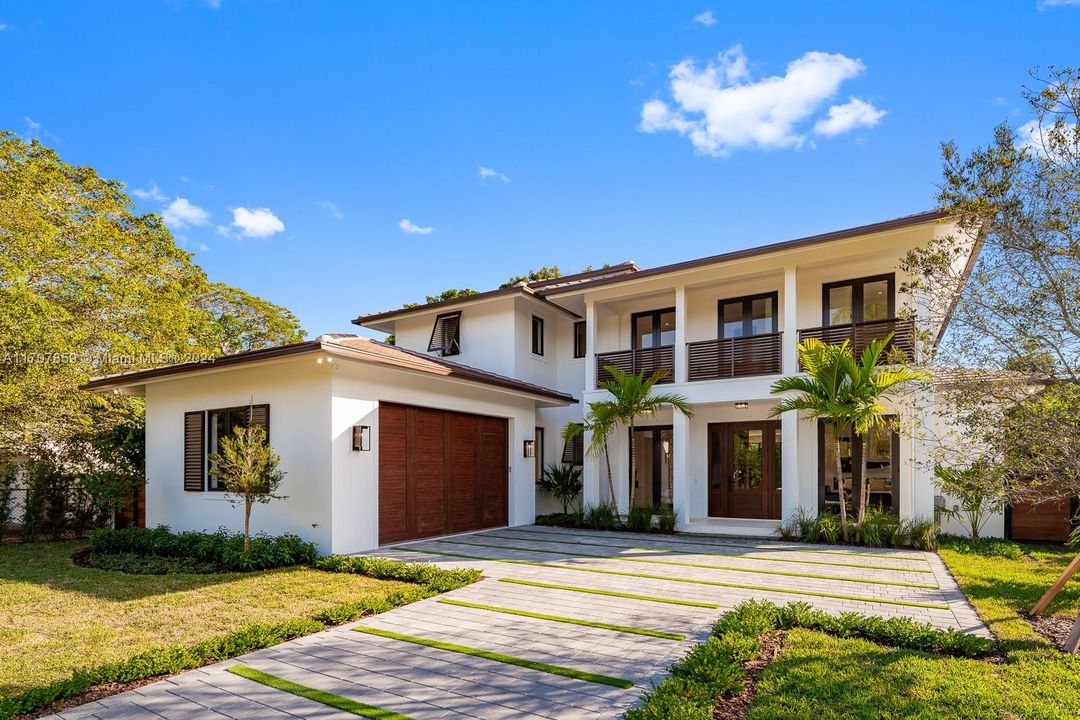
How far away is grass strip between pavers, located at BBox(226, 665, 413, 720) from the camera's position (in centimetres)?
413

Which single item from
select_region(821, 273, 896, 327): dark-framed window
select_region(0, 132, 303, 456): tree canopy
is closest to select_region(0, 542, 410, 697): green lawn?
select_region(0, 132, 303, 456): tree canopy

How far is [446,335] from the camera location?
18.2m

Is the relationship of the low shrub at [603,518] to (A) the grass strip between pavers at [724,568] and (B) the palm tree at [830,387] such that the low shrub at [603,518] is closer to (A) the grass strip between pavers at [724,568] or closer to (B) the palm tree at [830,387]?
(A) the grass strip between pavers at [724,568]

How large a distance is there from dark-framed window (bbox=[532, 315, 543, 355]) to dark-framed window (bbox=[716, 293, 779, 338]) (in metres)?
5.08

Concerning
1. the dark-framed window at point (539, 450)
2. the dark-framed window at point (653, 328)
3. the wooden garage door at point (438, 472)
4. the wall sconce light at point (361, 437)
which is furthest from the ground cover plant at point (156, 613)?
the dark-framed window at point (653, 328)

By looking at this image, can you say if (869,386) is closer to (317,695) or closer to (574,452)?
(574,452)

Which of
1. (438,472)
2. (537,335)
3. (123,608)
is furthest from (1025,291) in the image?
(537,335)

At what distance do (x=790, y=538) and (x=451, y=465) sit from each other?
6.92m

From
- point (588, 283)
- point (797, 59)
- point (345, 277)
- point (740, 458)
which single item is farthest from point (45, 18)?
point (740, 458)

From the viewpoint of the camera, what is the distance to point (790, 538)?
480 inches

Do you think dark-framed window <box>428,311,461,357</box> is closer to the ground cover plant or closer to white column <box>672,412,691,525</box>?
white column <box>672,412,691,525</box>

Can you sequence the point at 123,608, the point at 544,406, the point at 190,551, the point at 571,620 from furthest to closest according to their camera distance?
the point at 544,406 < the point at 190,551 < the point at 123,608 < the point at 571,620

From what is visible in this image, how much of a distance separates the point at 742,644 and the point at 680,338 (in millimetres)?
9968

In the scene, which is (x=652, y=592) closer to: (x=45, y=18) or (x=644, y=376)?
(x=644, y=376)
